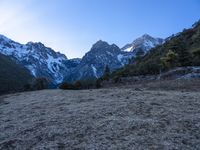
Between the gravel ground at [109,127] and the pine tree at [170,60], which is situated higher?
the pine tree at [170,60]

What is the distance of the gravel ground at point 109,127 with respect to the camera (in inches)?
846

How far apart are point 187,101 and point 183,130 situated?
41.1 feet

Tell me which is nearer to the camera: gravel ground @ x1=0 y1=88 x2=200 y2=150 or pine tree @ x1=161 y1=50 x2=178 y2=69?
gravel ground @ x1=0 y1=88 x2=200 y2=150

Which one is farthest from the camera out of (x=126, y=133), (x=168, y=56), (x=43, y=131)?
(x=168, y=56)

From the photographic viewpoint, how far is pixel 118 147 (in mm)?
20500

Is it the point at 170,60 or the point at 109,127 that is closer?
the point at 109,127

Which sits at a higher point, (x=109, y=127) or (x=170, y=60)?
(x=170, y=60)

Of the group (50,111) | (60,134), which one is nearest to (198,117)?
(60,134)

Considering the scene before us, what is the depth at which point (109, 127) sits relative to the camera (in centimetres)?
2536

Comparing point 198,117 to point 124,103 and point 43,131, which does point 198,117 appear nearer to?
point 124,103

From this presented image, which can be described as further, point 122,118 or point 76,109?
point 76,109

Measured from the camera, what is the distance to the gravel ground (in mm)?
21484

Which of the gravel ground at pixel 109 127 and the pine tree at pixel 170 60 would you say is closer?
the gravel ground at pixel 109 127

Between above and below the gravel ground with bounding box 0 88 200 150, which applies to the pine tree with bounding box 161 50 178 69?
above
